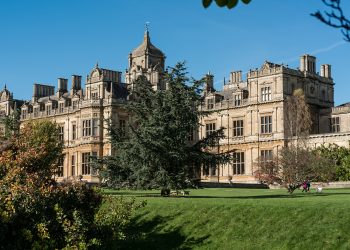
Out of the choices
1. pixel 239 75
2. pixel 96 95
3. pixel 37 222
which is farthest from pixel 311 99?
pixel 37 222

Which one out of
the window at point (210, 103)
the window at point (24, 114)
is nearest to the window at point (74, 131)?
the window at point (24, 114)

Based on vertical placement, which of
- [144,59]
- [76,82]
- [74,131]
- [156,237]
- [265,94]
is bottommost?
[156,237]

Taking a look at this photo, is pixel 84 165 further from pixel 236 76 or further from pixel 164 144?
pixel 164 144

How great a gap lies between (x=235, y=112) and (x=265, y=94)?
395cm

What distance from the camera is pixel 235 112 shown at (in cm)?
5519

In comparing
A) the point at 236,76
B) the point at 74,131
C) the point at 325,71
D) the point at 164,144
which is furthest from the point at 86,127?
the point at 164,144

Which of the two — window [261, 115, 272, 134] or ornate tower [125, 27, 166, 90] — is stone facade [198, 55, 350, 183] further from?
ornate tower [125, 27, 166, 90]

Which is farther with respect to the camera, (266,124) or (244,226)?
(266,124)

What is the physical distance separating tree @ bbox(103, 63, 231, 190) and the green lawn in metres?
5.35

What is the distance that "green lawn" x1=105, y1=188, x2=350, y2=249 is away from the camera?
17453 mm

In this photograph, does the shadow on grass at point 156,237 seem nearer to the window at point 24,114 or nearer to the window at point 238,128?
the window at point 238,128

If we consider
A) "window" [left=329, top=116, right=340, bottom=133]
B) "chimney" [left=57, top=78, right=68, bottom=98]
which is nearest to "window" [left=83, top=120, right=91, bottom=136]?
"chimney" [left=57, top=78, right=68, bottom=98]

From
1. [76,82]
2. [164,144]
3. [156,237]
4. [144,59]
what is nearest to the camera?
[156,237]

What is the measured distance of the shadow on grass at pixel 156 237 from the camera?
63.5ft
